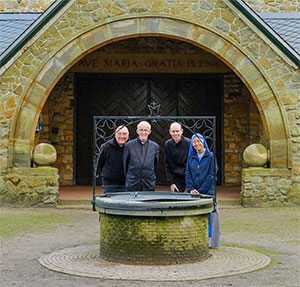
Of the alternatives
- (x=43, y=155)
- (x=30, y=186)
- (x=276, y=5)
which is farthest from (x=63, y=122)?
(x=276, y=5)

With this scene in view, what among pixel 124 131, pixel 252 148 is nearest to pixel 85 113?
pixel 252 148

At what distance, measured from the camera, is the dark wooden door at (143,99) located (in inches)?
637

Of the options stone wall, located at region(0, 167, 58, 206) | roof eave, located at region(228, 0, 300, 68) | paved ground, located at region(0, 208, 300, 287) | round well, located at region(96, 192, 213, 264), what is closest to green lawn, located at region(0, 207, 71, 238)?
paved ground, located at region(0, 208, 300, 287)

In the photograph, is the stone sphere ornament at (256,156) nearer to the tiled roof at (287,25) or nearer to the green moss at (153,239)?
the tiled roof at (287,25)

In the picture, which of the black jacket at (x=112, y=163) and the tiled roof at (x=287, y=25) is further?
the tiled roof at (x=287, y=25)

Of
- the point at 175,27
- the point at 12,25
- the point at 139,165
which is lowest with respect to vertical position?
the point at 139,165

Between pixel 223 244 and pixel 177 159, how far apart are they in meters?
1.23

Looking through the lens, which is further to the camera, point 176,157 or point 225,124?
point 225,124

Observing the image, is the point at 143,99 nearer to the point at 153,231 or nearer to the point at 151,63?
the point at 151,63

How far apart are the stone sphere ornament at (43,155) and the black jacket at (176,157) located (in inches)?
179

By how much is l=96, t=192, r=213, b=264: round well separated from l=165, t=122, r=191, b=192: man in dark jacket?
58.2 inches

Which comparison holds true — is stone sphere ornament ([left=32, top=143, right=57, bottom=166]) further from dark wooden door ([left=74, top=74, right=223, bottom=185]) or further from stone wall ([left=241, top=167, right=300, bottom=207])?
stone wall ([left=241, top=167, right=300, bottom=207])

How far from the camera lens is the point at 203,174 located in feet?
26.7

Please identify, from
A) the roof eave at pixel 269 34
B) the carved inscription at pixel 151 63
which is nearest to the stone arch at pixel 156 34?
the roof eave at pixel 269 34
